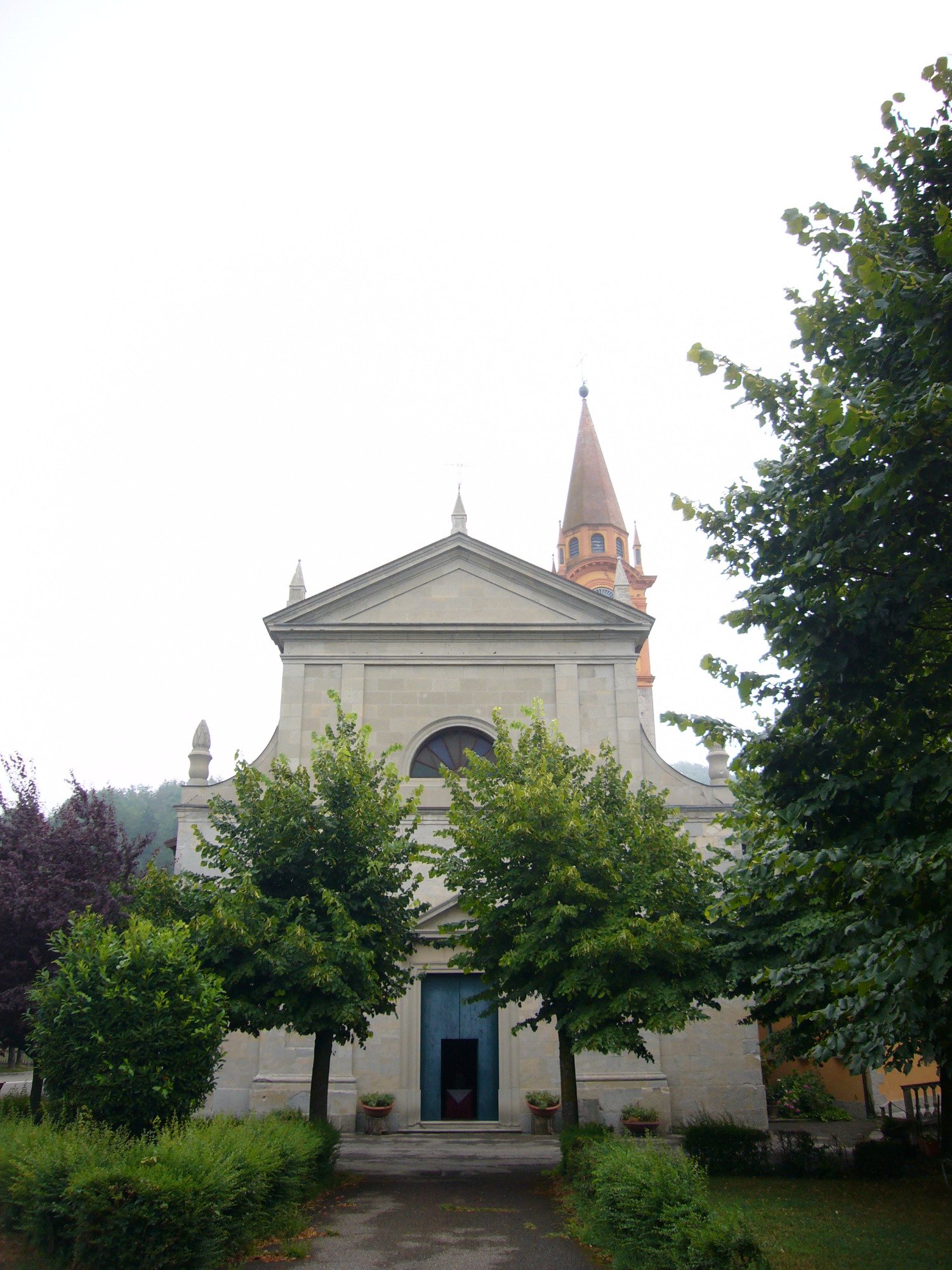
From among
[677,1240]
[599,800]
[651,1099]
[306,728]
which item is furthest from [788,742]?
[306,728]

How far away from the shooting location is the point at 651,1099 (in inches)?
778

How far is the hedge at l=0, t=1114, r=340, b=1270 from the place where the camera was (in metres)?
8.26

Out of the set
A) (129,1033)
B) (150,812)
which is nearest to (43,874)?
(129,1033)

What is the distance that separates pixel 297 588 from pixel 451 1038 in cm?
1141

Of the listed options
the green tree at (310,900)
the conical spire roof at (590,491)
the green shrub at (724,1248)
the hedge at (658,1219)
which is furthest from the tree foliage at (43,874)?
the conical spire roof at (590,491)

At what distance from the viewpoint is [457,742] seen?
22.9 metres

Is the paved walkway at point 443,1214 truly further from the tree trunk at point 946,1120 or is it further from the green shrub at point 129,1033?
the tree trunk at point 946,1120

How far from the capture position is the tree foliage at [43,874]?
56.4 ft

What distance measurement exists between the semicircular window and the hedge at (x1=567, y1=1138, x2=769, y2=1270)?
481 inches

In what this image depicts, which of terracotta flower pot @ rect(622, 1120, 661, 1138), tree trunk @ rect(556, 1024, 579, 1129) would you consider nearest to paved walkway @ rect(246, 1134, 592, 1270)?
tree trunk @ rect(556, 1024, 579, 1129)

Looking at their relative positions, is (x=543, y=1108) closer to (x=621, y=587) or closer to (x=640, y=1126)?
(x=640, y=1126)

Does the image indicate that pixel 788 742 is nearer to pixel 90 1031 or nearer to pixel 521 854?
pixel 521 854

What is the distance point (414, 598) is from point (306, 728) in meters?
4.20

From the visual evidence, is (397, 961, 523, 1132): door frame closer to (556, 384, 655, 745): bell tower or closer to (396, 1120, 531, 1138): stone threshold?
(396, 1120, 531, 1138): stone threshold
